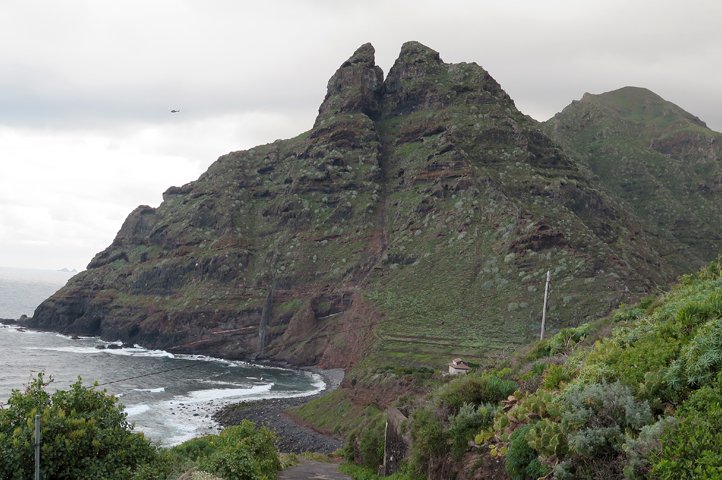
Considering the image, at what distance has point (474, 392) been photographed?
1545 centimetres

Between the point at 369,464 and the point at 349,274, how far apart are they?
73.8 metres

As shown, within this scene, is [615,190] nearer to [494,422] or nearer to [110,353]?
[110,353]

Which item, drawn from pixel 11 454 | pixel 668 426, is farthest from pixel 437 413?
pixel 11 454

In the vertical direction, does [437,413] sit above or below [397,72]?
below

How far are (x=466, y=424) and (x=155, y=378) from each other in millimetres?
71205

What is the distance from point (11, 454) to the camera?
11.6 meters

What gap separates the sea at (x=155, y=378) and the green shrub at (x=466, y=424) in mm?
39684

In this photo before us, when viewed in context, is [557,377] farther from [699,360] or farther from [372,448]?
[372,448]

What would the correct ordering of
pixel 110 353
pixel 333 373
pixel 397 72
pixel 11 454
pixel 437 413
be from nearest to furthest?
pixel 11 454 → pixel 437 413 → pixel 333 373 → pixel 110 353 → pixel 397 72

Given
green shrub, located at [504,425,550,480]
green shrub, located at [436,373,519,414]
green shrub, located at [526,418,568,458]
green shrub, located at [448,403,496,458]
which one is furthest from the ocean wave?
green shrub, located at [526,418,568,458]

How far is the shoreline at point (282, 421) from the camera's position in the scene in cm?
4905

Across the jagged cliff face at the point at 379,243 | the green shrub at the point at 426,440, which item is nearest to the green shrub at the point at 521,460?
the green shrub at the point at 426,440

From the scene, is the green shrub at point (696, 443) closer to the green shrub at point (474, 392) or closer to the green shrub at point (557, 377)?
the green shrub at point (557, 377)

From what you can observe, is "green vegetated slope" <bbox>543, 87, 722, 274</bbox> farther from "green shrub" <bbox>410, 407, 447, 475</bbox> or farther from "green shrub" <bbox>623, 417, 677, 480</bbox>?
"green shrub" <bbox>623, 417, 677, 480</bbox>
